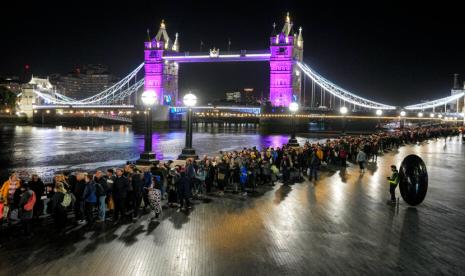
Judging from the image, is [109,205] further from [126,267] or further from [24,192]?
[126,267]

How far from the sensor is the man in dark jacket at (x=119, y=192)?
1191cm

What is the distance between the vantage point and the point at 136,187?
489 inches

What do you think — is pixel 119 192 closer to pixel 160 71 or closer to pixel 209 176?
pixel 209 176

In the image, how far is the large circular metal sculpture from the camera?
1288 centimetres

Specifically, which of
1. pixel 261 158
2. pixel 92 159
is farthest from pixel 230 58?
pixel 261 158

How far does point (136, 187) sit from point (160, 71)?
11491 cm

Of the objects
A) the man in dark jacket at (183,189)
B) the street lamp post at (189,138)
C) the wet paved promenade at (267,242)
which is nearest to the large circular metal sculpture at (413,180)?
the wet paved promenade at (267,242)

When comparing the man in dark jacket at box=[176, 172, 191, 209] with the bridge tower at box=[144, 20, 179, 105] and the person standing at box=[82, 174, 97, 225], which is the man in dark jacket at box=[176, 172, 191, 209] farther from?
the bridge tower at box=[144, 20, 179, 105]

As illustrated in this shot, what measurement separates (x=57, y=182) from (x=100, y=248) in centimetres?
241

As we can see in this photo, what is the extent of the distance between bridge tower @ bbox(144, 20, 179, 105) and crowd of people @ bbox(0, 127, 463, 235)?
10530cm

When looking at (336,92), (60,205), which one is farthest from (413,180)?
(336,92)

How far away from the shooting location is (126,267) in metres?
8.50

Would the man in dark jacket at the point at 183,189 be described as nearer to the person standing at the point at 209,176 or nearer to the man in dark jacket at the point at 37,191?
the person standing at the point at 209,176

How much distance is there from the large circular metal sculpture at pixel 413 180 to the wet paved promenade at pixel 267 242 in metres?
0.44
